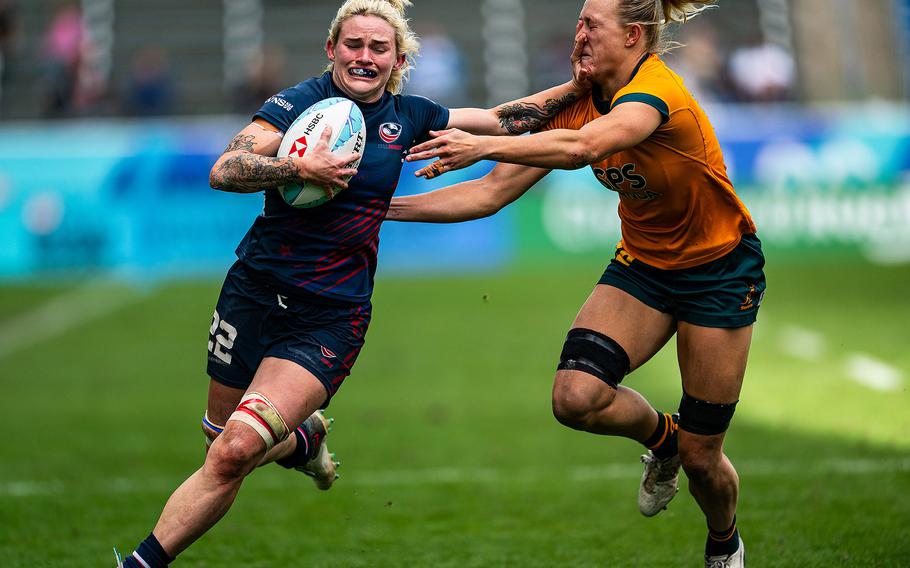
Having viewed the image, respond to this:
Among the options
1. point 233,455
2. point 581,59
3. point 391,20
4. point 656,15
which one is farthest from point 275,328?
point 656,15

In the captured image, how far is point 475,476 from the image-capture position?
8.59 metres

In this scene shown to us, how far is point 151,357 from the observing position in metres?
13.5

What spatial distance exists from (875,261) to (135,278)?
36.8 feet

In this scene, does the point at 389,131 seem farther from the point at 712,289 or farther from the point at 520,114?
the point at 712,289

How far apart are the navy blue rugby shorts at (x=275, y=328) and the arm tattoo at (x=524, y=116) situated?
122cm

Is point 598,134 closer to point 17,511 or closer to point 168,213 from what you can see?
point 17,511

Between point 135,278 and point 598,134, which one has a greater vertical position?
point 598,134

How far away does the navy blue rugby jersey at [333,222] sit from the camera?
5.59m

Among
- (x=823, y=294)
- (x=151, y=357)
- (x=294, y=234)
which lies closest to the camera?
(x=294, y=234)

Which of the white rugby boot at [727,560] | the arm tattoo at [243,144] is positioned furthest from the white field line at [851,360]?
the arm tattoo at [243,144]

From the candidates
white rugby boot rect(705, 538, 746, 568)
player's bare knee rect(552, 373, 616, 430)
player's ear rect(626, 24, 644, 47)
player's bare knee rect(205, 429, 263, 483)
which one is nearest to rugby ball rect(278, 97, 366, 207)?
player's bare knee rect(205, 429, 263, 483)

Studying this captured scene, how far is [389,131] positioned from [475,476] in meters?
3.64

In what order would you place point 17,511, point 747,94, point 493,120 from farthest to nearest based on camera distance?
1. point 747,94
2. point 17,511
3. point 493,120

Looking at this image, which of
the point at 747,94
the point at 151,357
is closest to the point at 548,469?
the point at 151,357
